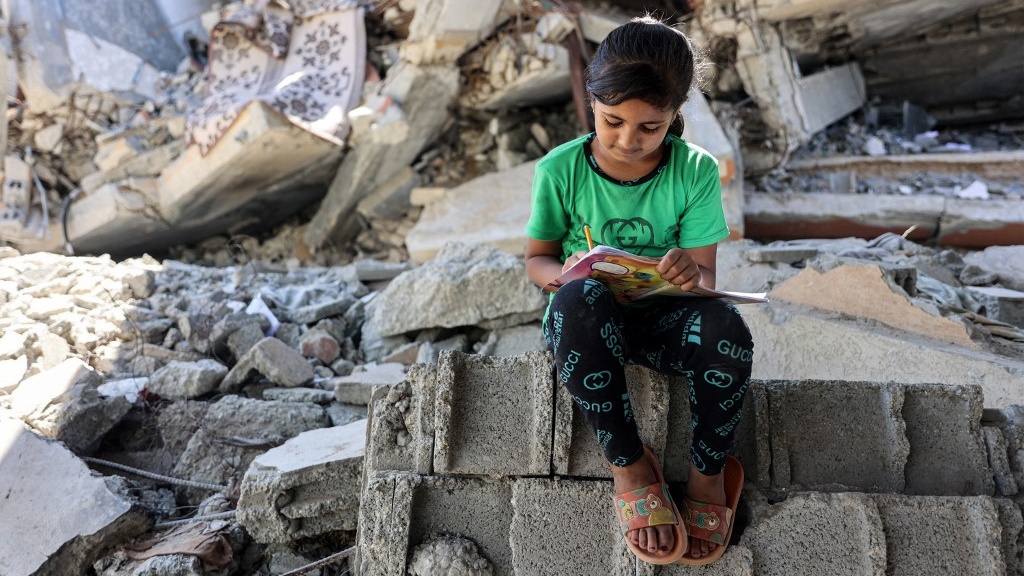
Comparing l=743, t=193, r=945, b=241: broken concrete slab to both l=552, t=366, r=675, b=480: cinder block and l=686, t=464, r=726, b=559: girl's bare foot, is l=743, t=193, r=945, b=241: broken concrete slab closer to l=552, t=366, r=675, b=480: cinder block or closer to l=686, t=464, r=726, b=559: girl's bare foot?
l=552, t=366, r=675, b=480: cinder block

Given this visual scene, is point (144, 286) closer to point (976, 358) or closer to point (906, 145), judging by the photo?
point (976, 358)

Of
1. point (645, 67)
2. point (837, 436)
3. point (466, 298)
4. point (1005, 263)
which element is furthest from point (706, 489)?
point (1005, 263)

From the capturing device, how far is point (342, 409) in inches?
120

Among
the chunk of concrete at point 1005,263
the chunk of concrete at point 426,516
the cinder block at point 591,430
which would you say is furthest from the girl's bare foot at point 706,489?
the chunk of concrete at point 1005,263

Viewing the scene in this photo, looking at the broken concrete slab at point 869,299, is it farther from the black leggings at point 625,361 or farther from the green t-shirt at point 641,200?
the black leggings at point 625,361

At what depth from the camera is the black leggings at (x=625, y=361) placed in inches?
60.1

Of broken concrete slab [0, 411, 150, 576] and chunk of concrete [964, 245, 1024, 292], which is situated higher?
broken concrete slab [0, 411, 150, 576]

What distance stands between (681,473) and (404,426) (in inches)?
30.4

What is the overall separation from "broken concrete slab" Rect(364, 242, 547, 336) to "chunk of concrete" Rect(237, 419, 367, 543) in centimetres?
137

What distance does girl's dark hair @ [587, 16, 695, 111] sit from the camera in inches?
61.5

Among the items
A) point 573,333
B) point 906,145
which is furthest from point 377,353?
point 906,145

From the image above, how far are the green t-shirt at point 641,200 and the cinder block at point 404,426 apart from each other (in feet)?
1.87

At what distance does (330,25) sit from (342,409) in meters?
4.44

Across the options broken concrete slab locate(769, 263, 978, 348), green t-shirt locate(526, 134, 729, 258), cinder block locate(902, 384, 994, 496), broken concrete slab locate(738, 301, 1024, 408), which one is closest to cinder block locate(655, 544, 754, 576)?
cinder block locate(902, 384, 994, 496)
